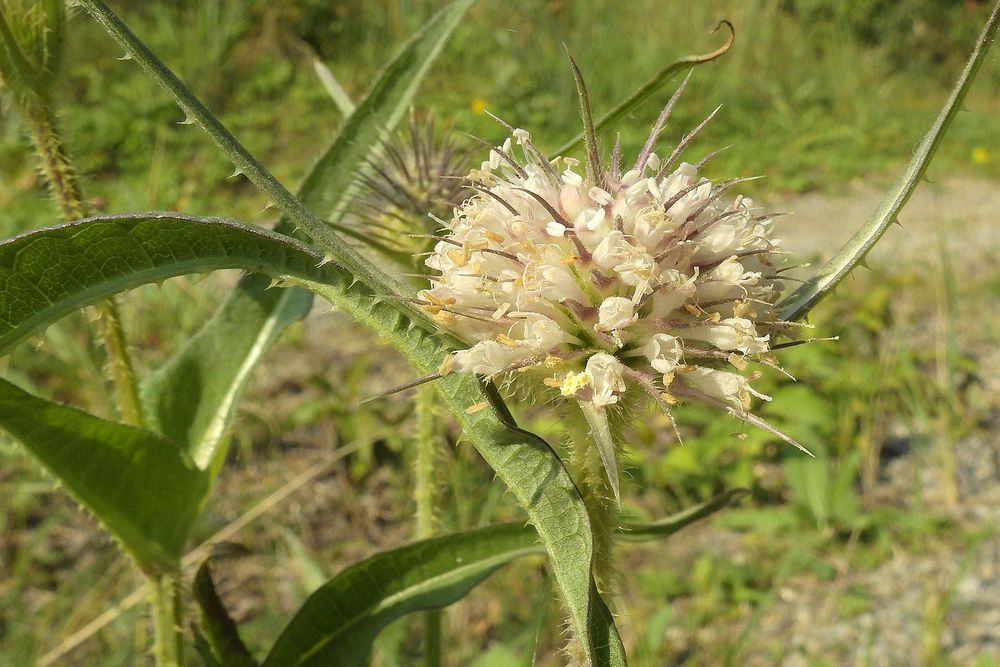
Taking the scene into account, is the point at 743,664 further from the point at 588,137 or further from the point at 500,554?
the point at 588,137

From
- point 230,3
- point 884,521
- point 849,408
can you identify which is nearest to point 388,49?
point 230,3

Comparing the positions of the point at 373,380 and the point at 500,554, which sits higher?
the point at 373,380

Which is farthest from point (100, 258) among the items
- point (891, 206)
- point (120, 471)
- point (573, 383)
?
point (891, 206)

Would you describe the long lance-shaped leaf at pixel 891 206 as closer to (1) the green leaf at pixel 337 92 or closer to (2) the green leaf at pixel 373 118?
(2) the green leaf at pixel 373 118

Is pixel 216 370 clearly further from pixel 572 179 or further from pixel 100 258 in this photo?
pixel 572 179

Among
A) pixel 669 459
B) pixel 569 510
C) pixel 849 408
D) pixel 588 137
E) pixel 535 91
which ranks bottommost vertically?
pixel 569 510
